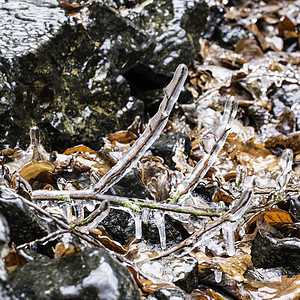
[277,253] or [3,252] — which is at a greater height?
[3,252]

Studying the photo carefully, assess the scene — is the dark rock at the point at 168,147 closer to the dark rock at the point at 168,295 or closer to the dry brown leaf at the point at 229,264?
the dry brown leaf at the point at 229,264

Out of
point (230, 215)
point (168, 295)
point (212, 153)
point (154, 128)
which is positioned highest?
point (154, 128)

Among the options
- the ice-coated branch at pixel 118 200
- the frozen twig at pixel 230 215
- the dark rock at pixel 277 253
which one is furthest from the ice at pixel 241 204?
the dark rock at pixel 277 253

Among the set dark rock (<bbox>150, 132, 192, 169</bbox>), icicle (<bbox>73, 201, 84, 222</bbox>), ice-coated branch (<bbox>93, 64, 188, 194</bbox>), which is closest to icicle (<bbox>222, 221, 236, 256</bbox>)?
ice-coated branch (<bbox>93, 64, 188, 194</bbox>)

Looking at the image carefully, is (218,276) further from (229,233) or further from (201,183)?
(201,183)

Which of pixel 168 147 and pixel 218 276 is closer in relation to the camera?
pixel 218 276

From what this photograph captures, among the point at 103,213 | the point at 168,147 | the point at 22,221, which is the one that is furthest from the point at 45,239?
the point at 168,147

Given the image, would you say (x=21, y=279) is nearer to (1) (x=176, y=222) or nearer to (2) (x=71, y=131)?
(1) (x=176, y=222)

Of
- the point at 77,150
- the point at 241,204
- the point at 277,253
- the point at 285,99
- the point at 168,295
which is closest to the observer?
the point at 168,295
